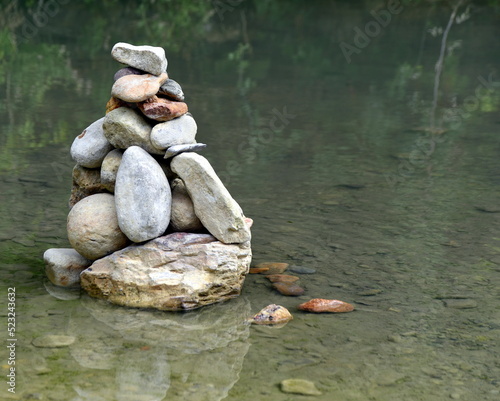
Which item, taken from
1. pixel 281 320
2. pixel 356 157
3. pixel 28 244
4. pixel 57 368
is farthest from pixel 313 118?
pixel 57 368

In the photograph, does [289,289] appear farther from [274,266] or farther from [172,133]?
[172,133]

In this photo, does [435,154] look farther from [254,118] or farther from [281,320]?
[281,320]

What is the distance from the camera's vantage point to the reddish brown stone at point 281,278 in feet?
20.2

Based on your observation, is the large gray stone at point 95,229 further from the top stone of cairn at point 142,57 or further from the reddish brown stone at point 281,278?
the reddish brown stone at point 281,278

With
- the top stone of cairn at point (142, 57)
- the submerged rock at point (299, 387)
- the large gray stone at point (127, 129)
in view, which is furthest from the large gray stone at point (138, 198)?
the submerged rock at point (299, 387)

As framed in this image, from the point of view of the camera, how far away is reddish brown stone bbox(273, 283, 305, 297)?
234 inches

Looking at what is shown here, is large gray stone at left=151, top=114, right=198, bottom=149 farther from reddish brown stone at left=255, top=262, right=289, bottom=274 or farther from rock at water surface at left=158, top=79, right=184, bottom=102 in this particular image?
reddish brown stone at left=255, top=262, right=289, bottom=274

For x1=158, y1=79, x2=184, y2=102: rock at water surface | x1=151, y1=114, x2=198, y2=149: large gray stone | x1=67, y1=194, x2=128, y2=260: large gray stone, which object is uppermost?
x1=158, y1=79, x2=184, y2=102: rock at water surface

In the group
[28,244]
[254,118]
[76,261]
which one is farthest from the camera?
[254,118]

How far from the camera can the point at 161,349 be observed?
5.04 meters

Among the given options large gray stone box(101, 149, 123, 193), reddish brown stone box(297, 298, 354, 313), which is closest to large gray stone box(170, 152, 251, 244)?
large gray stone box(101, 149, 123, 193)

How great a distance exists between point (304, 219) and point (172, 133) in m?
2.32

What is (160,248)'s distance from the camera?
223 inches

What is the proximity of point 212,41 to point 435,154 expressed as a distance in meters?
10.3
